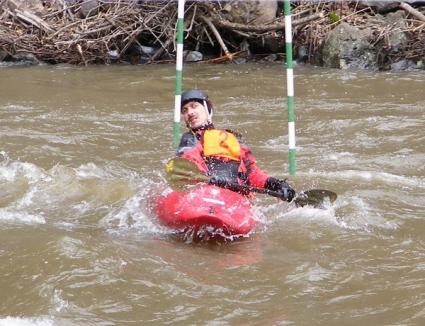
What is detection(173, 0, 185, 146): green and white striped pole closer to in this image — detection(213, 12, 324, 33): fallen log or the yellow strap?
the yellow strap

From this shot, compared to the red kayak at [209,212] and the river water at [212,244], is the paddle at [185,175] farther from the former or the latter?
the river water at [212,244]

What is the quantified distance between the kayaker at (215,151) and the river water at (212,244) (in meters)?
0.24

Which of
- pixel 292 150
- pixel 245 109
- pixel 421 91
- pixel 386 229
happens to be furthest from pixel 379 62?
pixel 386 229

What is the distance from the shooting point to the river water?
136 inches

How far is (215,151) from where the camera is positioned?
484cm

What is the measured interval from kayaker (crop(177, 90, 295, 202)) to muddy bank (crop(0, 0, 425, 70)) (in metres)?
6.98

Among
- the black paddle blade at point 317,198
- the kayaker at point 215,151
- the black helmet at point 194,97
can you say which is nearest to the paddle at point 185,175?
the kayaker at point 215,151

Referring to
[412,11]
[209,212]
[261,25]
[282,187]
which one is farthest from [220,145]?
[412,11]

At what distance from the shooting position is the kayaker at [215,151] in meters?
4.81

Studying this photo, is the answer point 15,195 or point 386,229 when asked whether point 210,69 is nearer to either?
point 15,195

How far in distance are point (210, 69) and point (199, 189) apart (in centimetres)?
744

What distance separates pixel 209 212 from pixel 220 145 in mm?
645

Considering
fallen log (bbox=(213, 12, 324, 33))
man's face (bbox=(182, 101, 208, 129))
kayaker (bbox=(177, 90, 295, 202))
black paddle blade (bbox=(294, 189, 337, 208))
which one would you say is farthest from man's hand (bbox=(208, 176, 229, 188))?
fallen log (bbox=(213, 12, 324, 33))

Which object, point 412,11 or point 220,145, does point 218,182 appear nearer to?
point 220,145
